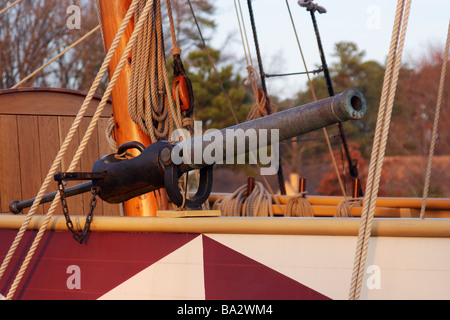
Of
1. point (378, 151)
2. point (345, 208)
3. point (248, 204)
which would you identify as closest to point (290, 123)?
point (378, 151)

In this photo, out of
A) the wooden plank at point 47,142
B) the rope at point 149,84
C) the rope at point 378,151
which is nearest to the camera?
the rope at point 378,151

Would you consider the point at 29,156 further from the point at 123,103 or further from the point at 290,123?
the point at 290,123

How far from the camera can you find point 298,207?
138 inches

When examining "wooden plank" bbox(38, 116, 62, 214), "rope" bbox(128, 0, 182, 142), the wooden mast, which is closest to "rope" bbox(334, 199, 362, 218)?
the wooden mast

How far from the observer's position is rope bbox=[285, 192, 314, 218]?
3488 millimetres

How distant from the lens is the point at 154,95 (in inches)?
88.7

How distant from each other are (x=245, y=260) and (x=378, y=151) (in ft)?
1.72

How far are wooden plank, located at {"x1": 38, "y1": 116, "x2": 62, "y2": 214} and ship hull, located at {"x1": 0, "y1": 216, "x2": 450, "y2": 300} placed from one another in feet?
3.88

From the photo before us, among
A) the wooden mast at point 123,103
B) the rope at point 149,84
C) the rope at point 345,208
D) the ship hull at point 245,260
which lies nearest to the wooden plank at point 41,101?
the wooden mast at point 123,103

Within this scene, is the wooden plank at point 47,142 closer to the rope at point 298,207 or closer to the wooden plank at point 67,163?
the wooden plank at point 67,163

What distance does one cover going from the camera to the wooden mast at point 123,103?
95.3 inches

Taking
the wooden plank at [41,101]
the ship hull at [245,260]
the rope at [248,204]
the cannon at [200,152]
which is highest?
the wooden plank at [41,101]

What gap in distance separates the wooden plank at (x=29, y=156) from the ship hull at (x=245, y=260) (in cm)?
112

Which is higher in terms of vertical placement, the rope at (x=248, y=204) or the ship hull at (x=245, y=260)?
the rope at (x=248, y=204)
